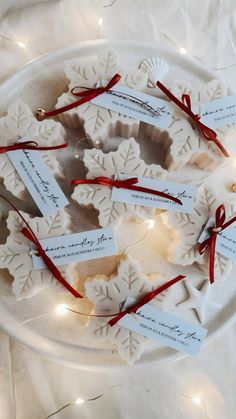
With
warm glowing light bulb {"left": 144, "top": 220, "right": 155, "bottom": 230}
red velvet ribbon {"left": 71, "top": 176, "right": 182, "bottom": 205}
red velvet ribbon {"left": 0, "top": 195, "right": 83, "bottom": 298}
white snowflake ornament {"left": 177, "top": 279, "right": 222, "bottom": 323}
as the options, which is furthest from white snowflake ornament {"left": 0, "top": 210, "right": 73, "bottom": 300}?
white snowflake ornament {"left": 177, "top": 279, "right": 222, "bottom": 323}

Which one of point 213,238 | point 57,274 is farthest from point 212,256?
point 57,274

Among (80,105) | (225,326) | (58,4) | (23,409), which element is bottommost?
(23,409)

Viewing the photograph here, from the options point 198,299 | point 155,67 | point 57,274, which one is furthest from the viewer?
point 155,67

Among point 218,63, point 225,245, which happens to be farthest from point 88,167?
point 218,63

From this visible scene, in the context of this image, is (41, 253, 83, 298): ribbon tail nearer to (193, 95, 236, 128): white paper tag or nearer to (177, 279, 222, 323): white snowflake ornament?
(177, 279, 222, 323): white snowflake ornament

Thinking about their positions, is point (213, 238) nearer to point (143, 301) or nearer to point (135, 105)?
point (143, 301)

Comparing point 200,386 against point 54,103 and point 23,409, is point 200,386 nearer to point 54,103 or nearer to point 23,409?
point 23,409
